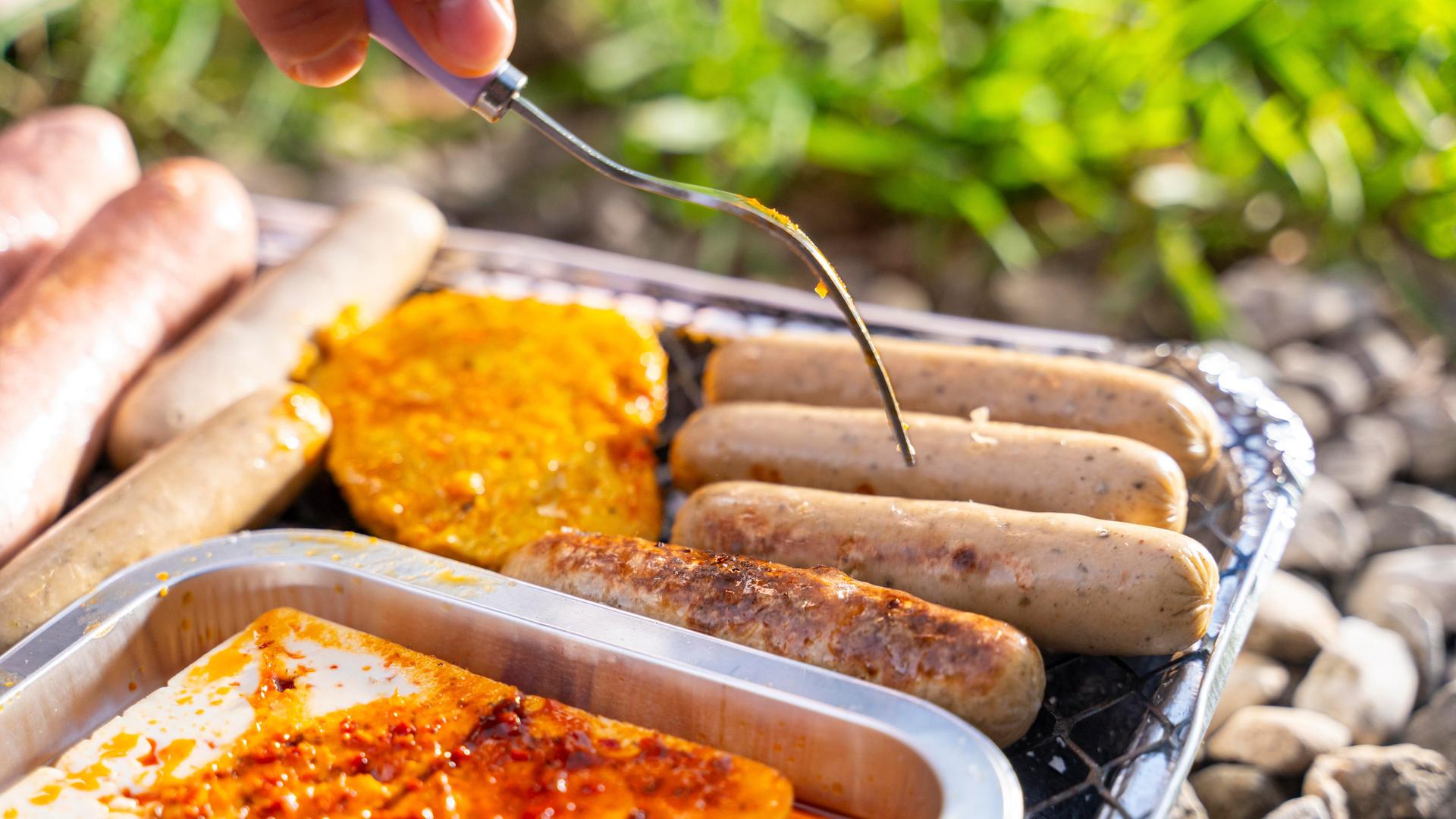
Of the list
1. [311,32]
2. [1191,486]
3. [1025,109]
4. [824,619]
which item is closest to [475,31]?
[311,32]

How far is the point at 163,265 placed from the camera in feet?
11.8

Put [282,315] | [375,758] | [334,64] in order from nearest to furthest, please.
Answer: [375,758]
[334,64]
[282,315]

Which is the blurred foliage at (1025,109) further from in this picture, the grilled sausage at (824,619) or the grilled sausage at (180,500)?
the grilled sausage at (824,619)

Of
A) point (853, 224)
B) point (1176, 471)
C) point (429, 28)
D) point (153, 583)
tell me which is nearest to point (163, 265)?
point (153, 583)

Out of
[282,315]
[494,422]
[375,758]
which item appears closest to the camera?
[375,758]

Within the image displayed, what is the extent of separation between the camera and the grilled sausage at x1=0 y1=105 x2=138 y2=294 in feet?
12.1

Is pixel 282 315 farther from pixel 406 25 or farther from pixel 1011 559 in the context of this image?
pixel 1011 559

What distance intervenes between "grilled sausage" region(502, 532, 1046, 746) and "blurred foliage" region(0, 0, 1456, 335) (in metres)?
3.72

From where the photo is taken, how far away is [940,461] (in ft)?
9.22

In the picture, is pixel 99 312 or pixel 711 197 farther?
pixel 99 312

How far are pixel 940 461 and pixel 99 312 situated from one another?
2.65 metres

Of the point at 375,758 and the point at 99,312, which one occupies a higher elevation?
the point at 99,312

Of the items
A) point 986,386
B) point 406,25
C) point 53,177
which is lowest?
point 986,386

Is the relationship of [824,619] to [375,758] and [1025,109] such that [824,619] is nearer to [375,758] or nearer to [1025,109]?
[375,758]
